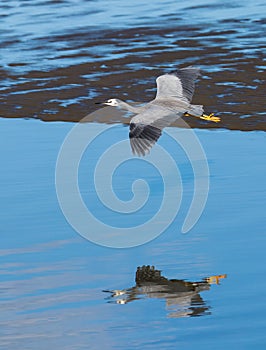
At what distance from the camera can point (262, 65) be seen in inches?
620

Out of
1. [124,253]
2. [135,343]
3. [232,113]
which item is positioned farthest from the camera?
[232,113]

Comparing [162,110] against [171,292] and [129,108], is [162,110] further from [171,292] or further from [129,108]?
[171,292]

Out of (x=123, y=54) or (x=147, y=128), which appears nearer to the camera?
(x=147, y=128)

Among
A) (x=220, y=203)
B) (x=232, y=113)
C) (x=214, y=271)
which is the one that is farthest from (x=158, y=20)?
(x=214, y=271)

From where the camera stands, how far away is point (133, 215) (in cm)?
961

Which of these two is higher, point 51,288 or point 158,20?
point 158,20

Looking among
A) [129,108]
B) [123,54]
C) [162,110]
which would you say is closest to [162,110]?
[162,110]

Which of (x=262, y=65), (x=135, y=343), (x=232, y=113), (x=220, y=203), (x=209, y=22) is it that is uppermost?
(x=209, y=22)

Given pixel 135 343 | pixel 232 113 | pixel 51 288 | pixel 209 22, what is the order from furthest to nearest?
pixel 209 22, pixel 232 113, pixel 51 288, pixel 135 343

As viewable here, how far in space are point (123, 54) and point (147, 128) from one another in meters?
7.26

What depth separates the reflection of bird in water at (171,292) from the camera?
754 cm

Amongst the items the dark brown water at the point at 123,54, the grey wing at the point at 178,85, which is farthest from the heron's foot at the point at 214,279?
the dark brown water at the point at 123,54

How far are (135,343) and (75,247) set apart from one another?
76.5 inches

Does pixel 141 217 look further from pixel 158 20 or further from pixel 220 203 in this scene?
pixel 158 20
